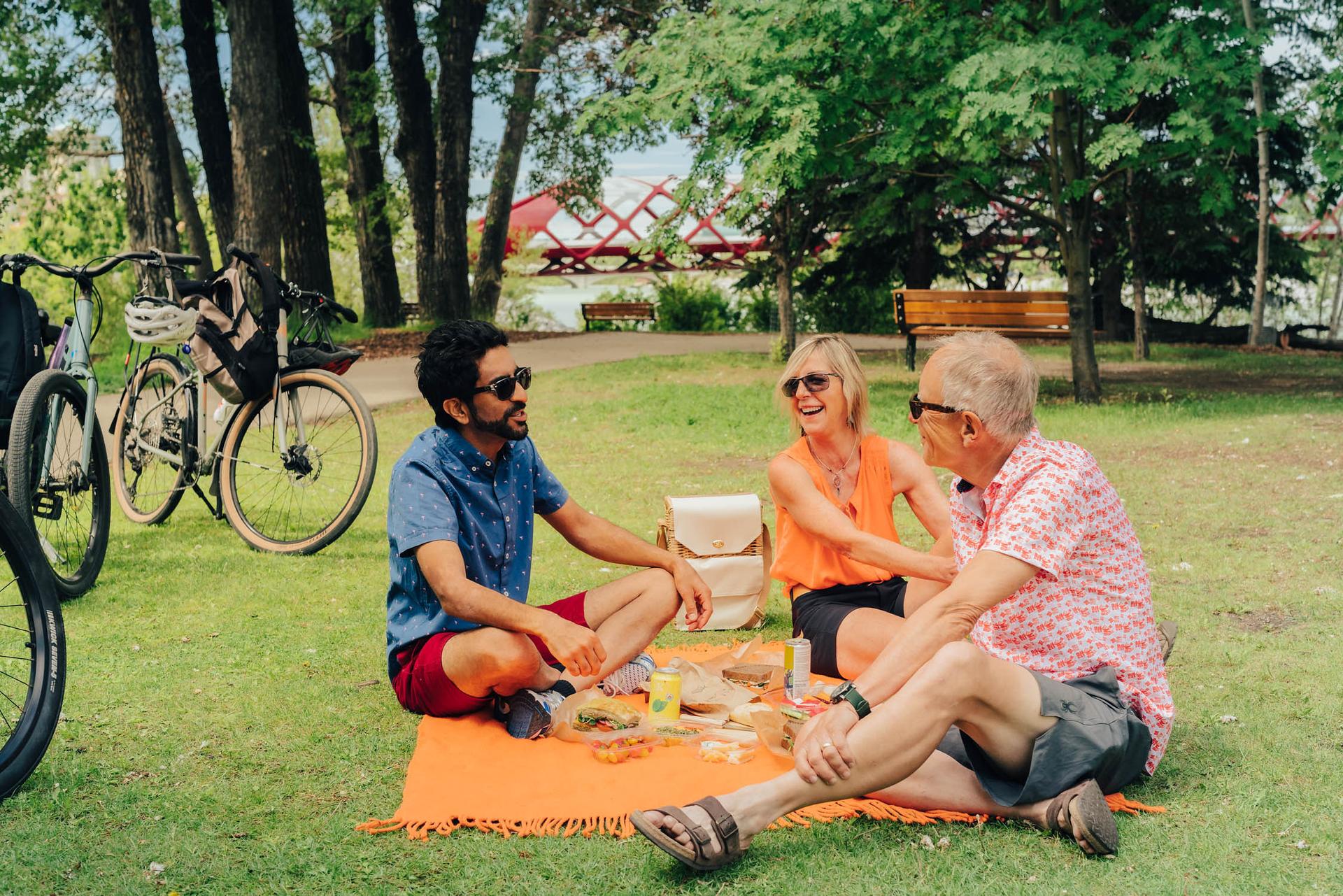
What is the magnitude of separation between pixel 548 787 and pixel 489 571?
0.83m

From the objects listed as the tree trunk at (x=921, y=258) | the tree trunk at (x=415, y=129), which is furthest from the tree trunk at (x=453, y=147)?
the tree trunk at (x=921, y=258)

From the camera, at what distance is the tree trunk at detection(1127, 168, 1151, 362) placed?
18000 millimetres

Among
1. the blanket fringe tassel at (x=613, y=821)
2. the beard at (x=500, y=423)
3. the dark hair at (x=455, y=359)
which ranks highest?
the dark hair at (x=455, y=359)

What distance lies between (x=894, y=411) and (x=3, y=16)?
16.2 metres

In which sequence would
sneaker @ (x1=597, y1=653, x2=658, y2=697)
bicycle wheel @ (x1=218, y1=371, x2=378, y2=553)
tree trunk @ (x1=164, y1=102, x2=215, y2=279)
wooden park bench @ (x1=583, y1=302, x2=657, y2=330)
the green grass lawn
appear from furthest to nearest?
wooden park bench @ (x1=583, y1=302, x2=657, y2=330), tree trunk @ (x1=164, y1=102, x2=215, y2=279), bicycle wheel @ (x1=218, y1=371, x2=378, y2=553), sneaker @ (x1=597, y1=653, x2=658, y2=697), the green grass lawn

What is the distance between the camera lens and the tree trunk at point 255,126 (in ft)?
51.2

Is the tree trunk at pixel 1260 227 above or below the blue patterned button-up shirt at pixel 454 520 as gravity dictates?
above

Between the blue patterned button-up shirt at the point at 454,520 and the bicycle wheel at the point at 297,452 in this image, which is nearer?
the blue patterned button-up shirt at the point at 454,520

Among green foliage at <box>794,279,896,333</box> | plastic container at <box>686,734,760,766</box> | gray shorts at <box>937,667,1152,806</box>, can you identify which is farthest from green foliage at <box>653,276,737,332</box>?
gray shorts at <box>937,667,1152,806</box>

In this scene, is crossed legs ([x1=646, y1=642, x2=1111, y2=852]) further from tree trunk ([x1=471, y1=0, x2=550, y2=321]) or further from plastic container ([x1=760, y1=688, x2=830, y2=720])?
tree trunk ([x1=471, y1=0, x2=550, y2=321])

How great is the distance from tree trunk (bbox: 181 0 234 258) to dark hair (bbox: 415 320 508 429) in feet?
58.7

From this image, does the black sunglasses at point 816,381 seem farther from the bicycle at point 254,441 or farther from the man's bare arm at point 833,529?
the bicycle at point 254,441

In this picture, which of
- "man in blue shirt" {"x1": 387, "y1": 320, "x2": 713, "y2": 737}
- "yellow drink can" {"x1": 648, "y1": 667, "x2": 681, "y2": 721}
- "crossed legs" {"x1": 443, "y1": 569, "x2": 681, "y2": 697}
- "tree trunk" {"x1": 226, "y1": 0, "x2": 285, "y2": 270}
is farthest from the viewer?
"tree trunk" {"x1": 226, "y1": 0, "x2": 285, "y2": 270}

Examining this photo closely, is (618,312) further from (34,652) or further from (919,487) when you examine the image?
(34,652)
